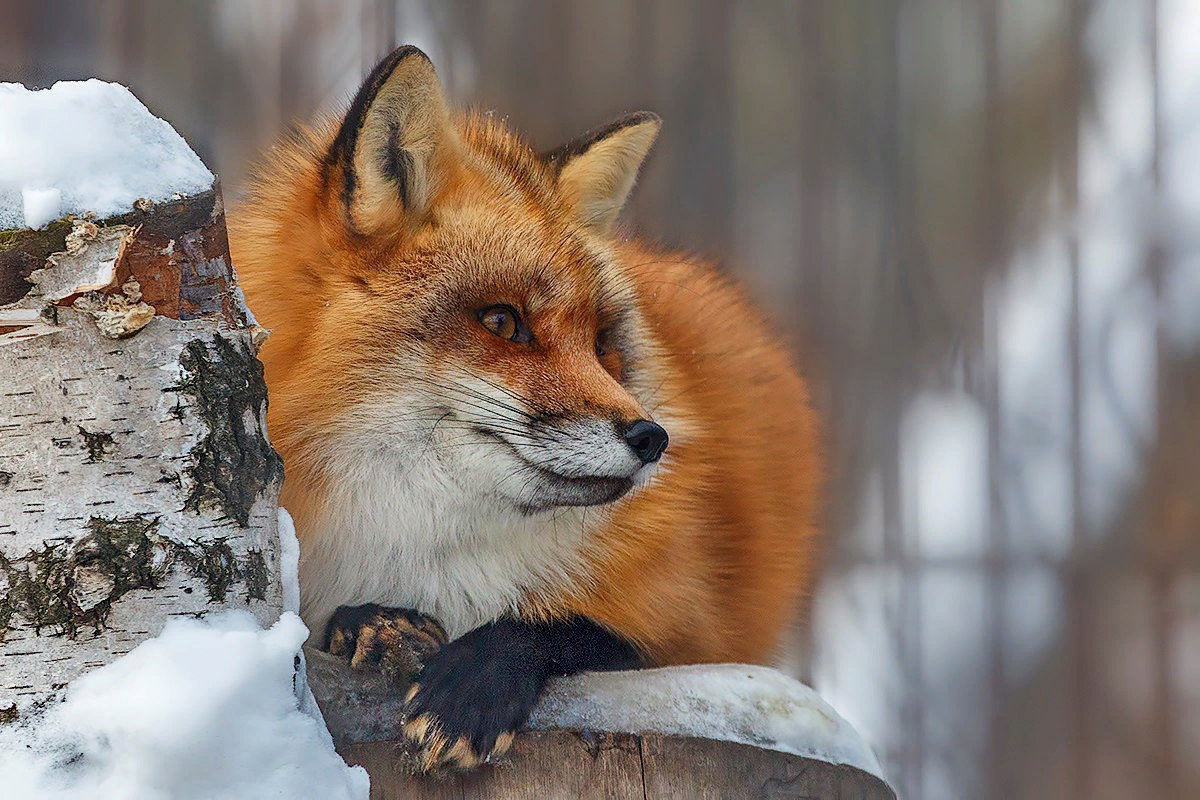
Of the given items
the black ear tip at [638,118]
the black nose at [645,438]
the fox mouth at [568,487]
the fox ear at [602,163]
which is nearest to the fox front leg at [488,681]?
the fox mouth at [568,487]

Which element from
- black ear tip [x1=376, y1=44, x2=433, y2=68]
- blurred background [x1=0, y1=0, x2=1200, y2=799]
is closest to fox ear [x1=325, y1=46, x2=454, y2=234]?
black ear tip [x1=376, y1=44, x2=433, y2=68]

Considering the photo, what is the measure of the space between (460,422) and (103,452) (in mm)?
604

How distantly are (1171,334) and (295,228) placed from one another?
2197 millimetres

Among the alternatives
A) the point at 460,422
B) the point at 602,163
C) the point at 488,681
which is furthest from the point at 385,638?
the point at 602,163

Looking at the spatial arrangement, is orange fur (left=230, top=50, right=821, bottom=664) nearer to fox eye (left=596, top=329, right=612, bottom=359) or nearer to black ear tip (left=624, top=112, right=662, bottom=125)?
fox eye (left=596, top=329, right=612, bottom=359)

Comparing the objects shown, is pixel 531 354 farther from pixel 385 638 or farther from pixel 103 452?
pixel 103 452

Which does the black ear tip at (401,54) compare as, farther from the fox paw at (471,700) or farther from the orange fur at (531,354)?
the fox paw at (471,700)

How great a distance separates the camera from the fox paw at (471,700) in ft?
3.49

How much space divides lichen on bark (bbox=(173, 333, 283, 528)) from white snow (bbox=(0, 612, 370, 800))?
0.09 m

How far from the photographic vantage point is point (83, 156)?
28.6 inches

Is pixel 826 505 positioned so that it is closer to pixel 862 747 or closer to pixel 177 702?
pixel 862 747

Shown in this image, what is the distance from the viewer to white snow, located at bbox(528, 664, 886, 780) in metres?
1.13


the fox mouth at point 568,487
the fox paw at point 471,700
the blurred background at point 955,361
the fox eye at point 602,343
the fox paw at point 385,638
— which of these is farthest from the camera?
the blurred background at point 955,361

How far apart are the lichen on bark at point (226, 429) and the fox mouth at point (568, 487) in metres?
0.52
